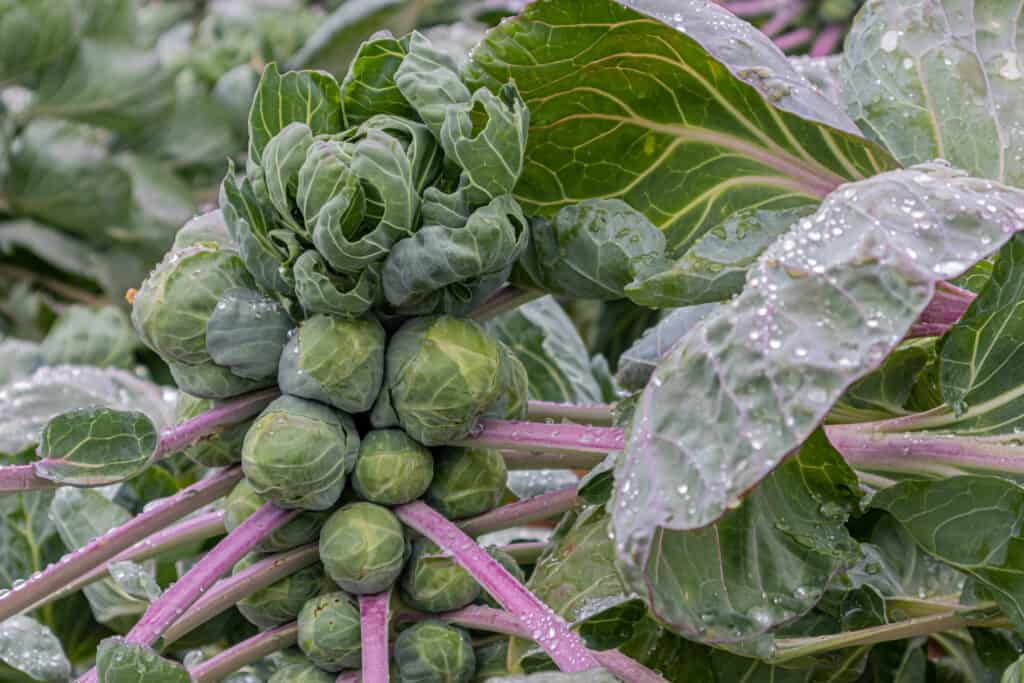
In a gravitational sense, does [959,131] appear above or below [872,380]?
above

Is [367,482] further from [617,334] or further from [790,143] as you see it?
[617,334]

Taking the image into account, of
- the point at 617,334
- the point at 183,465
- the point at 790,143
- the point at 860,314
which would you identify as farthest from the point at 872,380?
the point at 617,334

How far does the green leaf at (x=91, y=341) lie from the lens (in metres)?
1.66

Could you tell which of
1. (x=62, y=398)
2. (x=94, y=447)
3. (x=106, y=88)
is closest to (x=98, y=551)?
(x=94, y=447)

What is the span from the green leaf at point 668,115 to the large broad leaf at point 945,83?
10 centimetres

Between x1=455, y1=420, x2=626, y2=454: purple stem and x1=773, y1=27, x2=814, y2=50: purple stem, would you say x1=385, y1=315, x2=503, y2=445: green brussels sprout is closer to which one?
x1=455, y1=420, x2=626, y2=454: purple stem

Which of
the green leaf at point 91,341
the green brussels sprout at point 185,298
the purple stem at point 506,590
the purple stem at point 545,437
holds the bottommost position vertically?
the green leaf at point 91,341

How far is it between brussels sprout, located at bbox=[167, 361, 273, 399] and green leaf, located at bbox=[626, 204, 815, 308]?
28 cm

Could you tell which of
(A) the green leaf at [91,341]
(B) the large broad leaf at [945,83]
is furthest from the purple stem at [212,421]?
(A) the green leaf at [91,341]

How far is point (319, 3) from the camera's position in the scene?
10.0 ft

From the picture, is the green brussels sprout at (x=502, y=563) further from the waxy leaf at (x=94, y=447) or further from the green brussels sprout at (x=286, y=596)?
the waxy leaf at (x=94, y=447)

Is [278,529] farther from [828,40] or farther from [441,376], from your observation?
[828,40]

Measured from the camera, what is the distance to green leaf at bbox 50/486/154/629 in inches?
37.5

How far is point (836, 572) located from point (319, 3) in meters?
2.74
